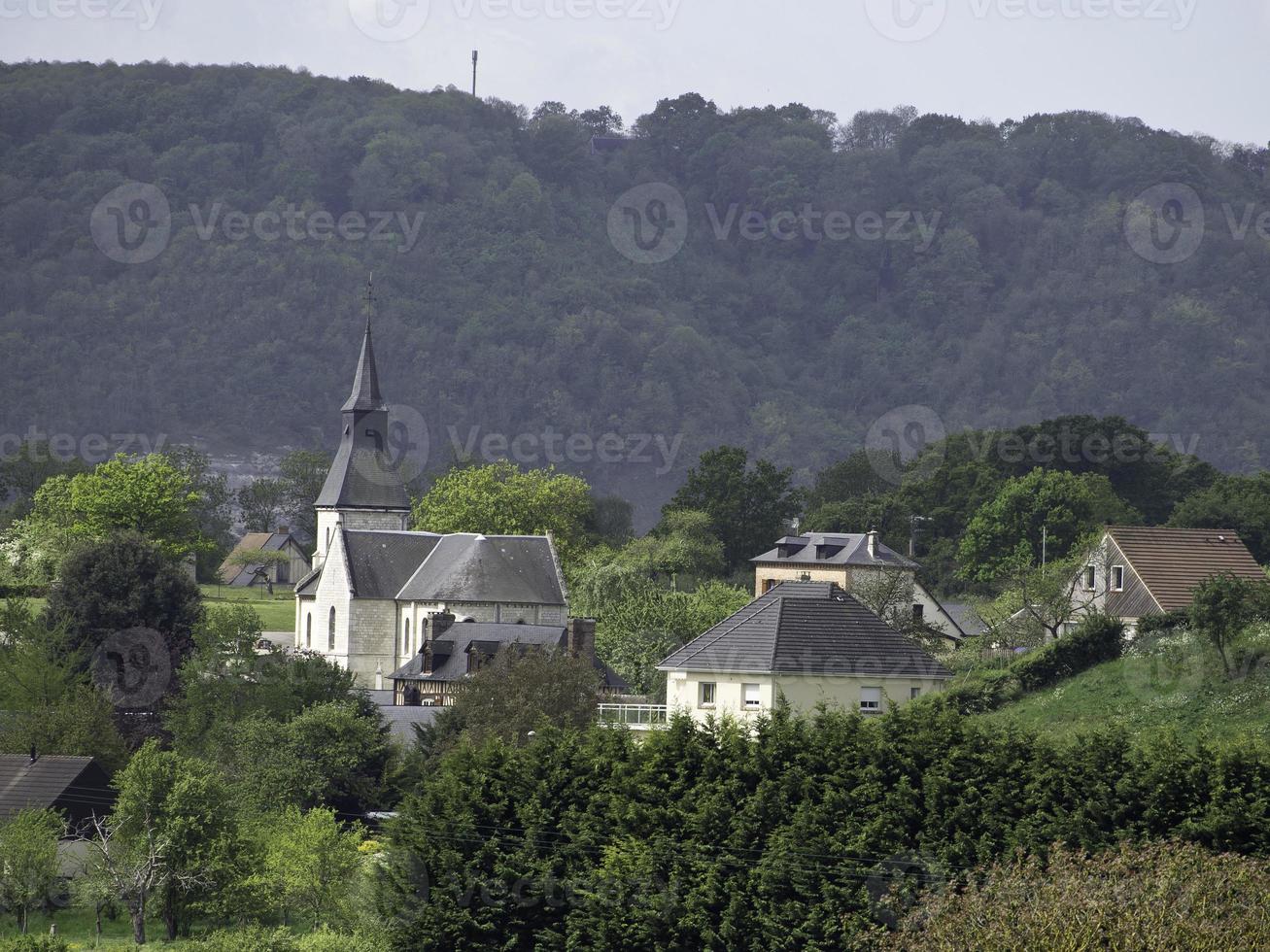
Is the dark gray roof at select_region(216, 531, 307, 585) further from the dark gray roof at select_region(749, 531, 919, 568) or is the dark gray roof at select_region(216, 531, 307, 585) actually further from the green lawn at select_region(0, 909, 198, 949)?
the green lawn at select_region(0, 909, 198, 949)

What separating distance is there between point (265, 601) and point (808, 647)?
6465 cm

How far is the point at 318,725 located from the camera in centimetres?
5650

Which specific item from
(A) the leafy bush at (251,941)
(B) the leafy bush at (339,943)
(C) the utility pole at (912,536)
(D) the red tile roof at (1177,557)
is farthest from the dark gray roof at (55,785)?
(C) the utility pole at (912,536)

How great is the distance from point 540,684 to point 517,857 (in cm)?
2209

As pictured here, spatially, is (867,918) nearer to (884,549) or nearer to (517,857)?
(517,857)

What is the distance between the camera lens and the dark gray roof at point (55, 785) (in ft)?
168

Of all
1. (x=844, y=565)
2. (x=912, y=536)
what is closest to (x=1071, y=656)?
(x=844, y=565)

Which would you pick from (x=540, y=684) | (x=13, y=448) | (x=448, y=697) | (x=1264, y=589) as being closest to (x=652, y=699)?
(x=540, y=684)

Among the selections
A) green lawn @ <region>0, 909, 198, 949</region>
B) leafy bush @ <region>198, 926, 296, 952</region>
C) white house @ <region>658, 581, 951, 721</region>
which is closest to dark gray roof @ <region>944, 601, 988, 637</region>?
white house @ <region>658, 581, 951, 721</region>

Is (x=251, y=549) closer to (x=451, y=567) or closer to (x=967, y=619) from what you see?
(x=451, y=567)

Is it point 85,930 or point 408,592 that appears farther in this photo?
point 408,592

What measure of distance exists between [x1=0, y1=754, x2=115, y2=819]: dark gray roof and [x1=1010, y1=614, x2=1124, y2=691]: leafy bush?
2526cm

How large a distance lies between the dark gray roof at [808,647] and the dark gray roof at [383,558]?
1327 inches

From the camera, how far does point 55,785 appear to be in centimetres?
5216
